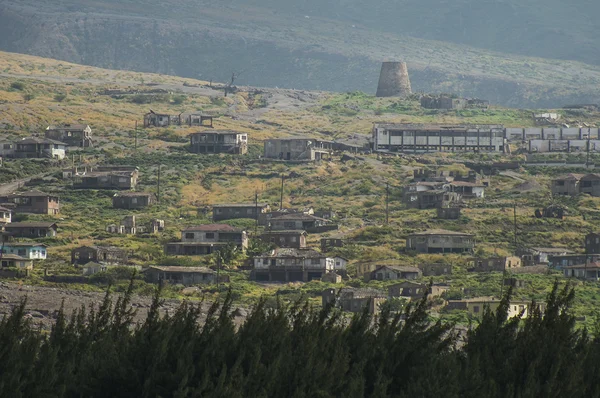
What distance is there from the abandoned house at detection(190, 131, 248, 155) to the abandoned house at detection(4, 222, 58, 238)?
50335mm

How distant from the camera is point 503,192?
157 metres

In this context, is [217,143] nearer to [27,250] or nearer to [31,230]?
[31,230]

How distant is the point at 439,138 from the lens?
192m

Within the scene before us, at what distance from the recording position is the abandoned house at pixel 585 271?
4761 inches

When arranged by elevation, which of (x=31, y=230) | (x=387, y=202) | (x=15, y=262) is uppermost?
(x=387, y=202)

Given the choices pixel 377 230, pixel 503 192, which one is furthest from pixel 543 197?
pixel 377 230

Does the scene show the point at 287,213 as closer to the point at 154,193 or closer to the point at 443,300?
the point at 154,193

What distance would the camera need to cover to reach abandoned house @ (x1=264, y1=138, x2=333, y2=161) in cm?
17625

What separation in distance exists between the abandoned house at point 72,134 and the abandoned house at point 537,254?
62361 millimetres

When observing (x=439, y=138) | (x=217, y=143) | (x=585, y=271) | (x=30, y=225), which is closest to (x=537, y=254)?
(x=585, y=271)

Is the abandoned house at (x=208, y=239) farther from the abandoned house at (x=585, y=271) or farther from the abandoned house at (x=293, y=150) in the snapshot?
the abandoned house at (x=293, y=150)

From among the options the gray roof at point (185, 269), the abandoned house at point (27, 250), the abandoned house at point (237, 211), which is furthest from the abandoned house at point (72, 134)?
the gray roof at point (185, 269)

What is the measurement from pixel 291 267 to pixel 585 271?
1962cm

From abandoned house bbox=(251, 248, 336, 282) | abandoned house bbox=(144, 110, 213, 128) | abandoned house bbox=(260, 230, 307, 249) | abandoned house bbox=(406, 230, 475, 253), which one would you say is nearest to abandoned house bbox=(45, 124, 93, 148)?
abandoned house bbox=(144, 110, 213, 128)
